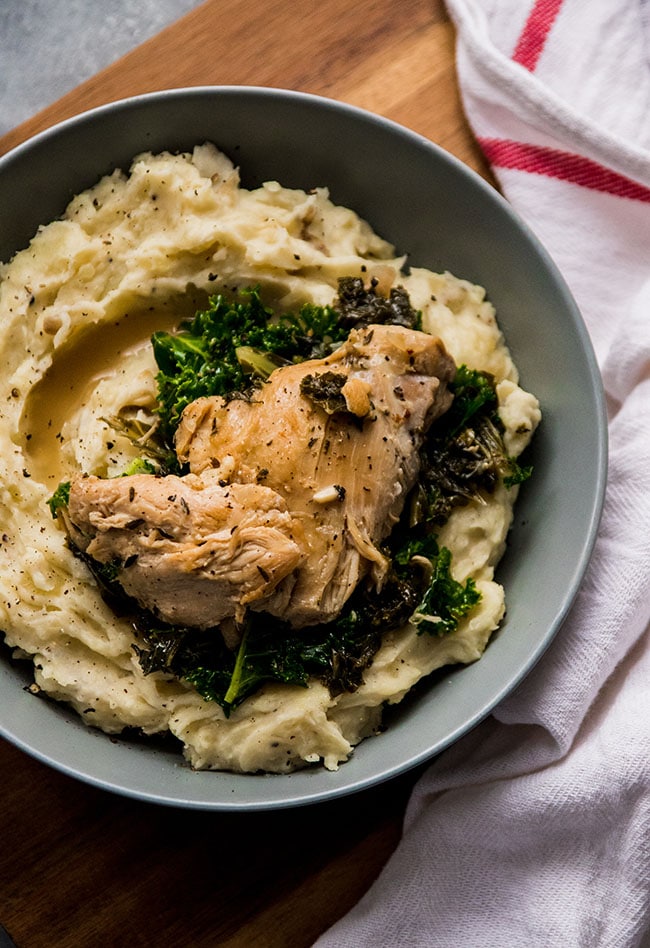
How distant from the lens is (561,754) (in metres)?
5.65

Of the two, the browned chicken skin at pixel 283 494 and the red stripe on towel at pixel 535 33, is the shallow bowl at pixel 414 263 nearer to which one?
the browned chicken skin at pixel 283 494

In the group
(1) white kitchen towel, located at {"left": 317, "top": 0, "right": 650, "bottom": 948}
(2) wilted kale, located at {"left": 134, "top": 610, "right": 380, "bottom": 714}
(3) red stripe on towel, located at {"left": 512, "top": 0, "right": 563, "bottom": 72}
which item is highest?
(3) red stripe on towel, located at {"left": 512, "top": 0, "right": 563, "bottom": 72}

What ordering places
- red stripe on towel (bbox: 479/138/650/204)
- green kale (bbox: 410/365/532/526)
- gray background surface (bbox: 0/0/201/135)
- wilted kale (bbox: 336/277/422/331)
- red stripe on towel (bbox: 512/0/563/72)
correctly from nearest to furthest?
green kale (bbox: 410/365/532/526) → wilted kale (bbox: 336/277/422/331) → red stripe on towel (bbox: 479/138/650/204) → red stripe on towel (bbox: 512/0/563/72) → gray background surface (bbox: 0/0/201/135)

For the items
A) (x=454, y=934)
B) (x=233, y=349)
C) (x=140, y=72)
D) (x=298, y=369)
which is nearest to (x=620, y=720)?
(x=454, y=934)

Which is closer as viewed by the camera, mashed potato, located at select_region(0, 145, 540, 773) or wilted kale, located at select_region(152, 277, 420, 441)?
mashed potato, located at select_region(0, 145, 540, 773)

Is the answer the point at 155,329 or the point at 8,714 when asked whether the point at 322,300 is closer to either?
the point at 155,329

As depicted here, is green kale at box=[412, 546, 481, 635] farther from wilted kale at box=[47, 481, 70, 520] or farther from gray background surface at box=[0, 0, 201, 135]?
gray background surface at box=[0, 0, 201, 135]

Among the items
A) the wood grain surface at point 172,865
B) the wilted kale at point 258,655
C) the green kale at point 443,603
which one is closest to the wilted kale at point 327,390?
the green kale at point 443,603

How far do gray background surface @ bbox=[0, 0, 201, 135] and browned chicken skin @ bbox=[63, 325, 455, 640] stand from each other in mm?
3538

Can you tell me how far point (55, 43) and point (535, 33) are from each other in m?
3.59

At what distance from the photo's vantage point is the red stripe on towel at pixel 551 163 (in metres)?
6.12

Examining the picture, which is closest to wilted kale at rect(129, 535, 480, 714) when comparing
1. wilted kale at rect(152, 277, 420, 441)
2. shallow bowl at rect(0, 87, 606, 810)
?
shallow bowl at rect(0, 87, 606, 810)

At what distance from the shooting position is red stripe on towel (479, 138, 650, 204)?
241 inches

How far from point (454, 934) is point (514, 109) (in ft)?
16.0
